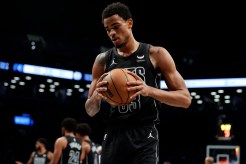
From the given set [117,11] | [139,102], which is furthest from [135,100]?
[117,11]

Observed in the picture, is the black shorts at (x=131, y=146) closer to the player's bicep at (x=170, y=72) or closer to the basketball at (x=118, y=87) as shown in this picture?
the basketball at (x=118, y=87)

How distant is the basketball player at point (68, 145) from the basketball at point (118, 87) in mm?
4533

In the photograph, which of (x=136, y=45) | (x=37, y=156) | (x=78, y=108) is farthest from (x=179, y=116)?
(x=136, y=45)

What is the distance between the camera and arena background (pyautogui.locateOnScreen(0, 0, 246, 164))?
67.0 feet

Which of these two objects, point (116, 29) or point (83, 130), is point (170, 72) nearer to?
point (116, 29)

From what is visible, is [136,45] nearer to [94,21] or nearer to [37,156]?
[37,156]

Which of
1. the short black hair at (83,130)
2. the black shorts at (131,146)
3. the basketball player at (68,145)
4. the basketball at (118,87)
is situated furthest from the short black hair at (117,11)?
the short black hair at (83,130)

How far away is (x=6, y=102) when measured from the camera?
79.6 ft

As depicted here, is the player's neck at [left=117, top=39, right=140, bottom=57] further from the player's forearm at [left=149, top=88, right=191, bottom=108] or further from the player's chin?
the player's forearm at [left=149, top=88, right=191, bottom=108]

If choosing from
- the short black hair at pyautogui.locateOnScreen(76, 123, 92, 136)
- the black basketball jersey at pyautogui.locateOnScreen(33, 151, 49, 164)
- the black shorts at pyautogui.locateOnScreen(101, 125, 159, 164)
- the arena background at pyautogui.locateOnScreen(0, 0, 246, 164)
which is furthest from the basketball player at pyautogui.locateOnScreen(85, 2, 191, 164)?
the arena background at pyautogui.locateOnScreen(0, 0, 246, 164)

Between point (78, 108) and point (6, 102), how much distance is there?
150 inches

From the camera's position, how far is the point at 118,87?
3.41m

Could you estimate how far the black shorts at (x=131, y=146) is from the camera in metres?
3.55

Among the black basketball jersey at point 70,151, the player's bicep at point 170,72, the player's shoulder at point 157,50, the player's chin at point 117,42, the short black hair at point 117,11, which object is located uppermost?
the short black hair at point 117,11
